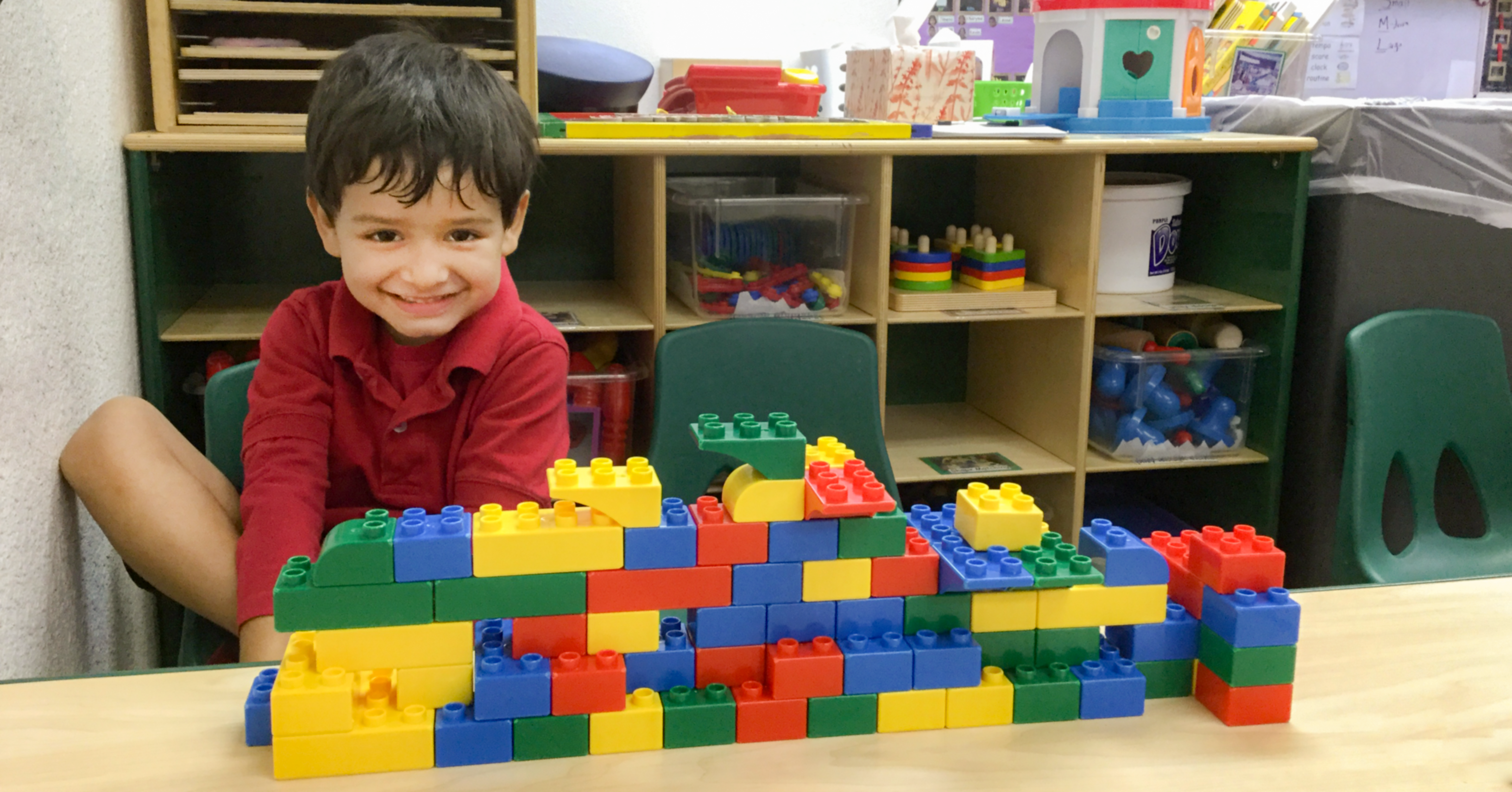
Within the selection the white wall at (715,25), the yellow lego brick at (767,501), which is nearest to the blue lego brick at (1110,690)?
the yellow lego brick at (767,501)

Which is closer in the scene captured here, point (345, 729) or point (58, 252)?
point (345, 729)

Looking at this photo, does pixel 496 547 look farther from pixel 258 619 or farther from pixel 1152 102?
pixel 1152 102

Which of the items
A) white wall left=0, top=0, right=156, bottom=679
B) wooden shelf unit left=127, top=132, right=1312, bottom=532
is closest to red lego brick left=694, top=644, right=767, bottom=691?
white wall left=0, top=0, right=156, bottom=679

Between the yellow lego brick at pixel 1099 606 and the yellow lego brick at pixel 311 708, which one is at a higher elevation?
the yellow lego brick at pixel 1099 606

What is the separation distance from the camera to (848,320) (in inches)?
74.5

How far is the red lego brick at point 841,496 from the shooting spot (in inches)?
27.8

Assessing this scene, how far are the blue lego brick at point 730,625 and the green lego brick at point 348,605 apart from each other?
16cm

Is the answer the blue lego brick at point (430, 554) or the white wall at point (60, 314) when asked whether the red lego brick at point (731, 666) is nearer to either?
the blue lego brick at point (430, 554)

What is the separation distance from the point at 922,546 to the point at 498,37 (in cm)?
135

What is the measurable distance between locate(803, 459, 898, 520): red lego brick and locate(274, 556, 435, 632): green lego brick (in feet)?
0.74

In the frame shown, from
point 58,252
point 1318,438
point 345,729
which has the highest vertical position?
point 58,252

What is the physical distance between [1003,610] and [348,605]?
39 centimetres

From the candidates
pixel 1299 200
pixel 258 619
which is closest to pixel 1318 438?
pixel 1299 200

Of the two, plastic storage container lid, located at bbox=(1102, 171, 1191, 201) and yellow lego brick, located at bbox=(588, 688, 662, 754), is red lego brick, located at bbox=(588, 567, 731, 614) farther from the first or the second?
plastic storage container lid, located at bbox=(1102, 171, 1191, 201)
